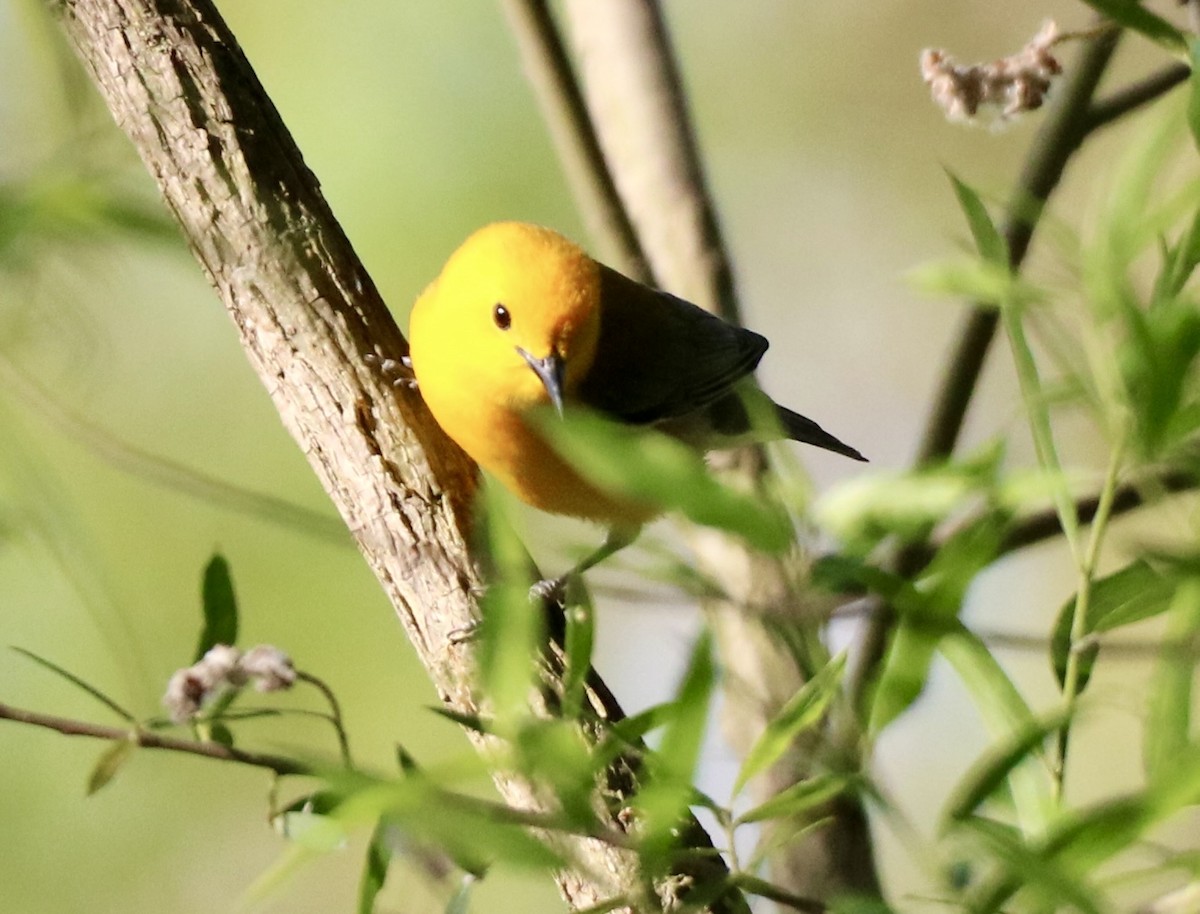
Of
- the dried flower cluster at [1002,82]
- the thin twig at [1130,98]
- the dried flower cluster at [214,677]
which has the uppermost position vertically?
the thin twig at [1130,98]

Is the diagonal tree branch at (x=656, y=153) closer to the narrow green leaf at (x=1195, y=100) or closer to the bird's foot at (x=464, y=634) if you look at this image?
the bird's foot at (x=464, y=634)

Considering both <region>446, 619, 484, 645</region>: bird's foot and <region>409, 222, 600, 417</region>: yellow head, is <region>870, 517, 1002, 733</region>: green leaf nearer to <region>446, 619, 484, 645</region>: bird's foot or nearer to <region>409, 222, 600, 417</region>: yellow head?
<region>446, 619, 484, 645</region>: bird's foot

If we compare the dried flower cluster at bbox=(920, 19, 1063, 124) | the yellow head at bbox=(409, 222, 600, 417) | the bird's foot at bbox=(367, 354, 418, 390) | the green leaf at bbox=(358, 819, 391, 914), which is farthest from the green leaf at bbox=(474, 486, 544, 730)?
the yellow head at bbox=(409, 222, 600, 417)

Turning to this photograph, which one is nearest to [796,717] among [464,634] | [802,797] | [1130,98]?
[802,797]

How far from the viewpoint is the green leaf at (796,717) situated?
471mm

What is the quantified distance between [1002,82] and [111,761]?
A: 55 centimetres

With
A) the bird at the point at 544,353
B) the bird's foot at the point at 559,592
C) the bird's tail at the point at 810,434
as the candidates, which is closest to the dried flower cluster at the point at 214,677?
the bird's foot at the point at 559,592

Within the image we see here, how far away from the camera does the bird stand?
1300 millimetres

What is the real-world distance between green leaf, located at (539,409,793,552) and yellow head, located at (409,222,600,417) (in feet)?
3.11

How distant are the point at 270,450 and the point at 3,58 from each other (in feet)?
3.96

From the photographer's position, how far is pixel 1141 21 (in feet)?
1.65

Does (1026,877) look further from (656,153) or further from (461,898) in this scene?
(656,153)

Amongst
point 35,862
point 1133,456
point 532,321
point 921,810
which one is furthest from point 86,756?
point 1133,456

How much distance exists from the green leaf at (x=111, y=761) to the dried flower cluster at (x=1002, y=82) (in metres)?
0.50
